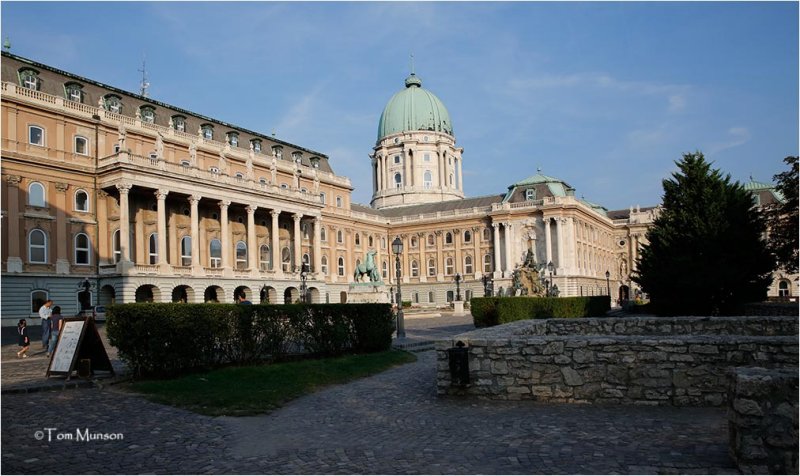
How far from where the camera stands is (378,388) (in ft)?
45.5

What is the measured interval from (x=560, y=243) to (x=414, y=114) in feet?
138

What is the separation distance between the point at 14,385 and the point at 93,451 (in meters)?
5.67

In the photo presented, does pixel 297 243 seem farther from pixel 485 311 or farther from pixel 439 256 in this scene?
pixel 485 311

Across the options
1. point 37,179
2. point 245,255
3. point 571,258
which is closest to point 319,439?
point 37,179

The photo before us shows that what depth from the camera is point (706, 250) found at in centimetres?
3675

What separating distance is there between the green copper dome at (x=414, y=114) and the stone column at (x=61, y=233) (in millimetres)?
71927

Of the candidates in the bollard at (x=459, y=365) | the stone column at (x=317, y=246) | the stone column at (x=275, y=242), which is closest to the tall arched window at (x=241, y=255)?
the stone column at (x=275, y=242)

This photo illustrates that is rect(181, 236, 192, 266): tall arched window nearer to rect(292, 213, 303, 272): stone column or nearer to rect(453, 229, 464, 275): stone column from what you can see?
rect(292, 213, 303, 272): stone column

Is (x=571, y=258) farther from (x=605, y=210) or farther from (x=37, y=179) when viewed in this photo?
(x=37, y=179)

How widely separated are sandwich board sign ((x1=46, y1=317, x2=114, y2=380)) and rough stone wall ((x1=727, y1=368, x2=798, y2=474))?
12.2 meters

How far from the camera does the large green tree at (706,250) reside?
3644 centimetres

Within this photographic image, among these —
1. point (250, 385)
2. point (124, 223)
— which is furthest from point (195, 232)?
point (250, 385)

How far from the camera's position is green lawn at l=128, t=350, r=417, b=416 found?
11.5 metres

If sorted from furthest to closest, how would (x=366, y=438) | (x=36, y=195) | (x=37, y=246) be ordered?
(x=36, y=195) < (x=37, y=246) < (x=366, y=438)
